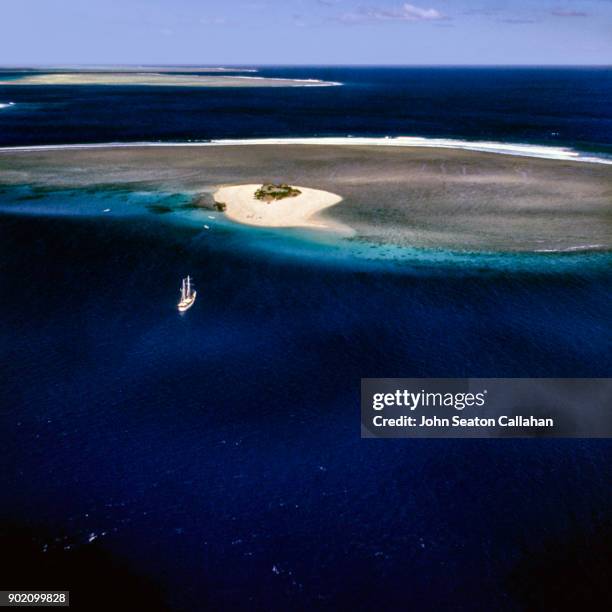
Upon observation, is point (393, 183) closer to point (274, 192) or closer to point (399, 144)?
point (274, 192)

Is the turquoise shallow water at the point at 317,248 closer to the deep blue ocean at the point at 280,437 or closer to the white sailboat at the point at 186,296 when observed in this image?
the deep blue ocean at the point at 280,437

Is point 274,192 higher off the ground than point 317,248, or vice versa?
point 274,192

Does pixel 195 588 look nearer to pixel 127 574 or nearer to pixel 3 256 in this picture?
pixel 127 574

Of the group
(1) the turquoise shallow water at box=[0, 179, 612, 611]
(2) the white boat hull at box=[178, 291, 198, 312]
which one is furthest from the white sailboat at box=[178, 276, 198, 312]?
(1) the turquoise shallow water at box=[0, 179, 612, 611]

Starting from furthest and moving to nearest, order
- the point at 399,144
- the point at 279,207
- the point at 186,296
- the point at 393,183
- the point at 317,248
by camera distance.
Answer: the point at 399,144
the point at 393,183
the point at 279,207
the point at 317,248
the point at 186,296

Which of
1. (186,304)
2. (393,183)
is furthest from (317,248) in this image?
(393,183)

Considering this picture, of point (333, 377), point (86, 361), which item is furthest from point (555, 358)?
point (86, 361)

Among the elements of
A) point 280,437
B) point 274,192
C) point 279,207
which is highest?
point 274,192
